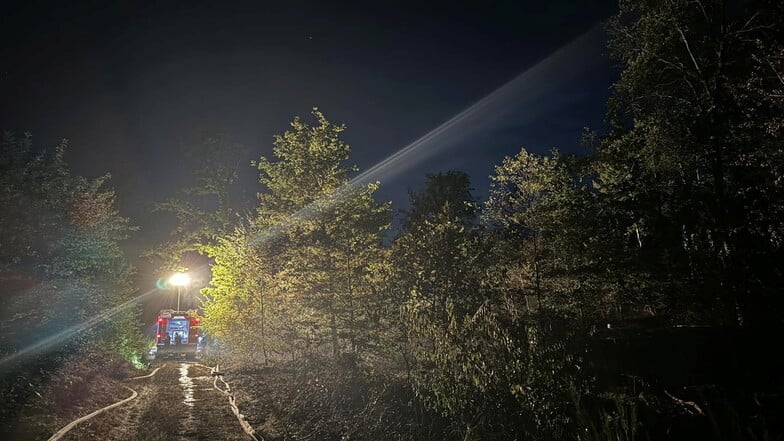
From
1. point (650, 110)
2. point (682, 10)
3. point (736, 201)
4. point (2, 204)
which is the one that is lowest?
point (736, 201)

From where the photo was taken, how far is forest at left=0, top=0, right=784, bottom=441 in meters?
8.14

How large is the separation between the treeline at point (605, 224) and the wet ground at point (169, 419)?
12.2 feet

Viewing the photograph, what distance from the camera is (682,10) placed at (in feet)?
48.9

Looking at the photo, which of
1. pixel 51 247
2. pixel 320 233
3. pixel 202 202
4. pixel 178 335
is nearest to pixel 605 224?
pixel 320 233

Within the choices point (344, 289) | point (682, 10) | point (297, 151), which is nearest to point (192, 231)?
point (297, 151)

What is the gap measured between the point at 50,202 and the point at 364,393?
614 inches

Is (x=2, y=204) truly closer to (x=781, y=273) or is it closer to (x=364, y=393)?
(x=364, y=393)

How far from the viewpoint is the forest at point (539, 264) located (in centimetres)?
814

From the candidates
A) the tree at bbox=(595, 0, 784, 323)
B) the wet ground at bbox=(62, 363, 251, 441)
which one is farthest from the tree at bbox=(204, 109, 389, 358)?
the tree at bbox=(595, 0, 784, 323)

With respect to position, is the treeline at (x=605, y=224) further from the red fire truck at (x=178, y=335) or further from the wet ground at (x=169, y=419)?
the red fire truck at (x=178, y=335)

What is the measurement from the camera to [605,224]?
16109 millimetres

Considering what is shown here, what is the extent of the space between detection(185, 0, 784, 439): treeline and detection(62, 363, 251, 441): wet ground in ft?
12.2

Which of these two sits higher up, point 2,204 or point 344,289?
point 2,204

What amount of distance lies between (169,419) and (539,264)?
13.4 metres
